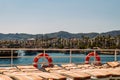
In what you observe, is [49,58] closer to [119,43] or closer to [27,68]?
[27,68]

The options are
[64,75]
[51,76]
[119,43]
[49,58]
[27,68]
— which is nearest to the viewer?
[51,76]

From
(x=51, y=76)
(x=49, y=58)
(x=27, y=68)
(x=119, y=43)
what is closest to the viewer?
(x=51, y=76)

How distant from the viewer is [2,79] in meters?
5.82

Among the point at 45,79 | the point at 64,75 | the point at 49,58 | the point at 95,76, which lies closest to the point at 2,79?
the point at 45,79

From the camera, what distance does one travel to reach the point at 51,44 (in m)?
189

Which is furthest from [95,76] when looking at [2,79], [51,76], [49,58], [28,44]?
[28,44]

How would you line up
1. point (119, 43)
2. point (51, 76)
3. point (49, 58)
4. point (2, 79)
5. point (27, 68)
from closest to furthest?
point (2, 79) → point (51, 76) → point (27, 68) → point (49, 58) → point (119, 43)

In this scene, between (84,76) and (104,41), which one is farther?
(104,41)

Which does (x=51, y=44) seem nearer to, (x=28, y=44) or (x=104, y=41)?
(x=28, y=44)

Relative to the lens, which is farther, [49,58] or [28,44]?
[28,44]

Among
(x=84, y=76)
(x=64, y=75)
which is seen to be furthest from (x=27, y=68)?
(x=84, y=76)

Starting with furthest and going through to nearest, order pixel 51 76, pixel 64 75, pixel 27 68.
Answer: pixel 27 68 → pixel 64 75 → pixel 51 76

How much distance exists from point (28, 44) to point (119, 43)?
2116 inches

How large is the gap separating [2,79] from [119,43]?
180337 millimetres
